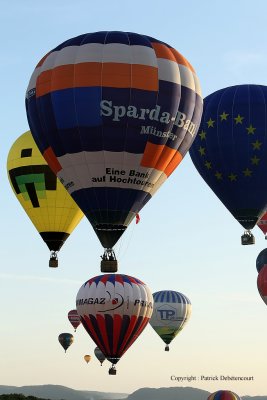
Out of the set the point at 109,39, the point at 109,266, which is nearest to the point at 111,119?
the point at 109,39

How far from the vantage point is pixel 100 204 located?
3506 cm

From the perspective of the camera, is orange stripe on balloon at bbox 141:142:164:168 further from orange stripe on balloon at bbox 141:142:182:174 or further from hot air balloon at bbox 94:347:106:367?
hot air balloon at bbox 94:347:106:367

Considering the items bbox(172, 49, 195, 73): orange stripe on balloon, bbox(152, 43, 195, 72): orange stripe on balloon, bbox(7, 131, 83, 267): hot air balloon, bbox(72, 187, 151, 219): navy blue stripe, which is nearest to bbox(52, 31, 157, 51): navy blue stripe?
bbox(152, 43, 195, 72): orange stripe on balloon

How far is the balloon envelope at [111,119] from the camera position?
3462cm

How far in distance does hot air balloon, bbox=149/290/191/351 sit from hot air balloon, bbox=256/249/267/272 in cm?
583

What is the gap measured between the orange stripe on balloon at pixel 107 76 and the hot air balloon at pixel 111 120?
1.4 inches

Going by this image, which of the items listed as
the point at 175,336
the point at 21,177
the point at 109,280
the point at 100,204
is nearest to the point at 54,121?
the point at 100,204

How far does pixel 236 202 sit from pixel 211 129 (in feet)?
12.0

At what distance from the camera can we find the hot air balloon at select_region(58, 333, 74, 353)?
8450 cm

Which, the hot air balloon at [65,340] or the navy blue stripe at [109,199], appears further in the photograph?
the hot air balloon at [65,340]

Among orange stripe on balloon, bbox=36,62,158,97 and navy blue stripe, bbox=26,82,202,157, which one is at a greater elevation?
orange stripe on balloon, bbox=36,62,158,97

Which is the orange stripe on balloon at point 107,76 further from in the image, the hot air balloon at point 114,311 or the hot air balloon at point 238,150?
the hot air balloon at point 114,311

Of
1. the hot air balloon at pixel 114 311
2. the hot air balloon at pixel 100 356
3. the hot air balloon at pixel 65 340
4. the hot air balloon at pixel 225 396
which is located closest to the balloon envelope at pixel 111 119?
the hot air balloon at pixel 114 311

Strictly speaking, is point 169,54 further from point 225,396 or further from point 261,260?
point 261,260
